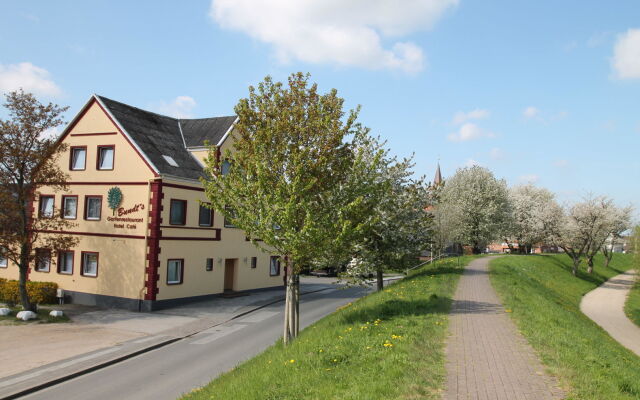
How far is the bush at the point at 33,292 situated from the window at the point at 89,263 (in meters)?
1.81

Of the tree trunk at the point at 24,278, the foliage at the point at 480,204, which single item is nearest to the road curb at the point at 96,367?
the tree trunk at the point at 24,278

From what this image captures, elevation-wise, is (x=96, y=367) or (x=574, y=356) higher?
(x=574, y=356)

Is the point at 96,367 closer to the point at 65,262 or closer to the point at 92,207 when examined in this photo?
the point at 92,207

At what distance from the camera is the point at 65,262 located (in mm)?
26562

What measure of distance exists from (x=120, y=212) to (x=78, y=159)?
4.93 metres

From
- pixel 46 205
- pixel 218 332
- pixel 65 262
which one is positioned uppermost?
pixel 46 205

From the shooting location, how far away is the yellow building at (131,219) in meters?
24.3

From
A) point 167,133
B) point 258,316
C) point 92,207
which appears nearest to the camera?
point 258,316

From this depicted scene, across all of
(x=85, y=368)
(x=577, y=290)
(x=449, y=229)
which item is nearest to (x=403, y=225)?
(x=449, y=229)

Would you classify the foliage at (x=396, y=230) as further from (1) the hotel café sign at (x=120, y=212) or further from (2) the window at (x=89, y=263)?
(2) the window at (x=89, y=263)

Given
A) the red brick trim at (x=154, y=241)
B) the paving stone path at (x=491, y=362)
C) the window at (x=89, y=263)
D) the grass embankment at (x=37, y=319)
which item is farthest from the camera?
the window at (x=89, y=263)

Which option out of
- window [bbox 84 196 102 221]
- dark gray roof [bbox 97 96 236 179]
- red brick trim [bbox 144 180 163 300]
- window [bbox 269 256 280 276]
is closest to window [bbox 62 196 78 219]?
window [bbox 84 196 102 221]

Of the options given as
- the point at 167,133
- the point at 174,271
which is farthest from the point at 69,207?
the point at 174,271

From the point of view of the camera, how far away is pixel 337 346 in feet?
35.3
